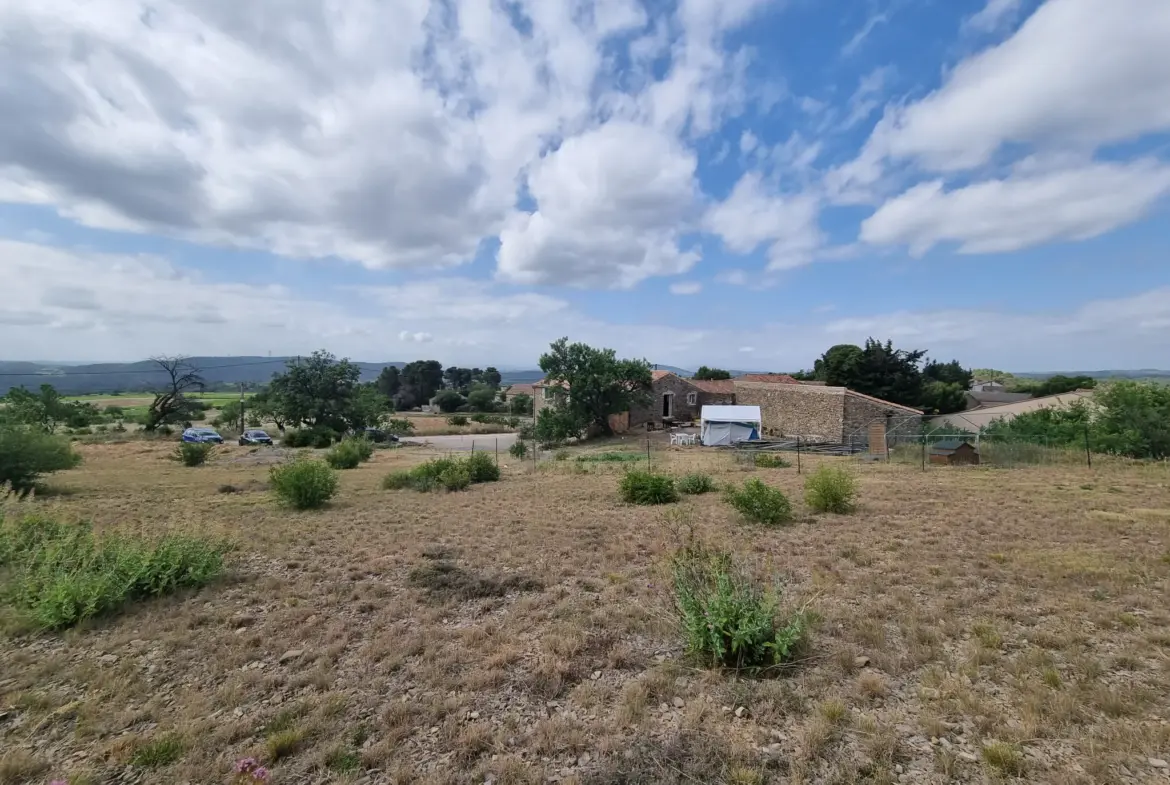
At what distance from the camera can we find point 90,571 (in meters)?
5.09

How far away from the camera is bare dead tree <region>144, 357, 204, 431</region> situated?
43531 mm

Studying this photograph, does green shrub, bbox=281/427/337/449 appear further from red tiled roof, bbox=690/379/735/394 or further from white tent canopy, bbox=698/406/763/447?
red tiled roof, bbox=690/379/735/394

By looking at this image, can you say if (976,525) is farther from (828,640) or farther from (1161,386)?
(1161,386)

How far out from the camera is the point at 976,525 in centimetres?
798

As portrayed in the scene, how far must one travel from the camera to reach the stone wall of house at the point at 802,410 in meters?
26.3

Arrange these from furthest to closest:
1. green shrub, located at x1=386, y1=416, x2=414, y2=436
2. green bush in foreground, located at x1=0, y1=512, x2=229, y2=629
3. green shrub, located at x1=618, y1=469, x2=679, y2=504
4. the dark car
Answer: green shrub, located at x1=386, y1=416, x2=414, y2=436, the dark car, green shrub, located at x1=618, y1=469, x2=679, y2=504, green bush in foreground, located at x1=0, y1=512, x2=229, y2=629

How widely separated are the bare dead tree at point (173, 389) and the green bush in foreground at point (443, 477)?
138 feet

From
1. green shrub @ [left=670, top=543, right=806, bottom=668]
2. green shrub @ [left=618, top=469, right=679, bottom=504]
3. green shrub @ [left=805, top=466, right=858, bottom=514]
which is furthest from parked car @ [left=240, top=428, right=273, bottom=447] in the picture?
green shrub @ [left=670, top=543, right=806, bottom=668]

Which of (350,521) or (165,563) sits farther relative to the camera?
(350,521)

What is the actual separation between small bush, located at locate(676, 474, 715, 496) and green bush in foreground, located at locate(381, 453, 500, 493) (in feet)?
21.0

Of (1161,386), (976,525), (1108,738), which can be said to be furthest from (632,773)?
(1161,386)

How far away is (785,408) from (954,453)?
534 inches

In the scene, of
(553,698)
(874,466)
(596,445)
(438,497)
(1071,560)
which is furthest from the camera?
(596,445)

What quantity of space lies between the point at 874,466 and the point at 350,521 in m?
16.6
